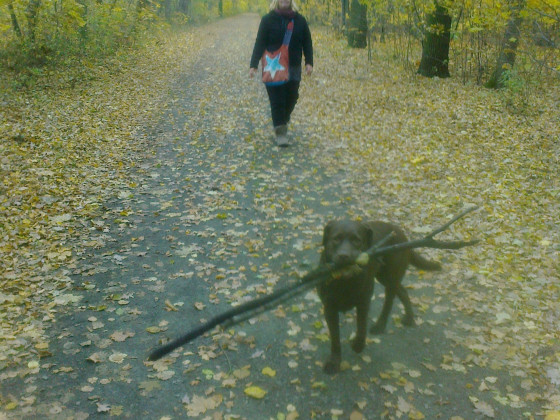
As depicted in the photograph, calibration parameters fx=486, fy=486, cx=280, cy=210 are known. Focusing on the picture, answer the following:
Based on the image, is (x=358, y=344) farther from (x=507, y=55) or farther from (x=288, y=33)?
(x=507, y=55)

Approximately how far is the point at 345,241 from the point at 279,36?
21.3 feet

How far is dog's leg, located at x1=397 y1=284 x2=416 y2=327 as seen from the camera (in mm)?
4666

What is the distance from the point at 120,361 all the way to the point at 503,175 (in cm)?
697

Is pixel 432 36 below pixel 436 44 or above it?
above

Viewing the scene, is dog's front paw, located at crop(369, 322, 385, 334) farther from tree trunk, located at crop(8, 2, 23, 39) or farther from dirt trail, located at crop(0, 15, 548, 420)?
tree trunk, located at crop(8, 2, 23, 39)

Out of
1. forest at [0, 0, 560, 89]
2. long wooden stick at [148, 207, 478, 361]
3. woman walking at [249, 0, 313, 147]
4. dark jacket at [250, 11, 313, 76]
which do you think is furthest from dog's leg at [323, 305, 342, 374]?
forest at [0, 0, 560, 89]

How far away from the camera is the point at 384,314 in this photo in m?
4.59

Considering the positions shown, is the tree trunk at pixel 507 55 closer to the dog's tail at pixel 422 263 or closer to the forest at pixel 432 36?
the forest at pixel 432 36

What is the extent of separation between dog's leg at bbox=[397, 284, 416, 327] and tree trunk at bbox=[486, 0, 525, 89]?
366 inches

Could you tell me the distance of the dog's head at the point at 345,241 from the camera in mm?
3588

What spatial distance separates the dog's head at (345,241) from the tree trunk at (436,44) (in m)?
11.9

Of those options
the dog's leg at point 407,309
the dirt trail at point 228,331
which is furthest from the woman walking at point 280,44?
the dog's leg at point 407,309

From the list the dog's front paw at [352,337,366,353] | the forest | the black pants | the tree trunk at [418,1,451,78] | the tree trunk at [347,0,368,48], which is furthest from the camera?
the tree trunk at [347,0,368,48]

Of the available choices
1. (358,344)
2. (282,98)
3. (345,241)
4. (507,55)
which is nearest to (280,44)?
(282,98)
